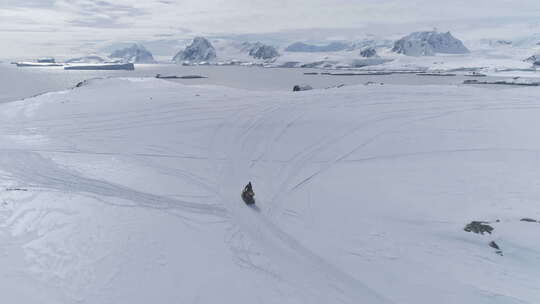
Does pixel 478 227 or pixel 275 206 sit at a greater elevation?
pixel 478 227

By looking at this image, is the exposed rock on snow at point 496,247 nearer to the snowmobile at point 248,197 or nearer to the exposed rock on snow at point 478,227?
the exposed rock on snow at point 478,227

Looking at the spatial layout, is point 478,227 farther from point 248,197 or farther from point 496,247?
point 248,197

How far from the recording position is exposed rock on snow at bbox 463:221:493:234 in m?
15.6

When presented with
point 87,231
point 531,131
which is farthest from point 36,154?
point 531,131

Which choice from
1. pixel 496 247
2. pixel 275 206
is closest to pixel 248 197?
pixel 275 206

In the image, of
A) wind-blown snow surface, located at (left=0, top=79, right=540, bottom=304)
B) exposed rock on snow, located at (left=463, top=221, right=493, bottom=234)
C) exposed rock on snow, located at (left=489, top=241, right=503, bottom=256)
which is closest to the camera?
wind-blown snow surface, located at (left=0, top=79, right=540, bottom=304)

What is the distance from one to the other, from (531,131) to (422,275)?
2233 cm

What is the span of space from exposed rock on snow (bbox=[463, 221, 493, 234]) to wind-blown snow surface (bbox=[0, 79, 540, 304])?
324 millimetres

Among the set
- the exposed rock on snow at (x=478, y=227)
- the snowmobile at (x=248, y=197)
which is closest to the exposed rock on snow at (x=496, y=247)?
the exposed rock on snow at (x=478, y=227)

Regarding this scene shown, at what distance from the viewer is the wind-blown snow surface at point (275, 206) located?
13305mm

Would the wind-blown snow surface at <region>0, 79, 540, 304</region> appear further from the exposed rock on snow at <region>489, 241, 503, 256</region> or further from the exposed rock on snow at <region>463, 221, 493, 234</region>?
the exposed rock on snow at <region>463, 221, 493, 234</region>

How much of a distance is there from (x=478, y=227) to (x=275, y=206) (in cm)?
902

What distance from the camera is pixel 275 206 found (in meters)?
19.7

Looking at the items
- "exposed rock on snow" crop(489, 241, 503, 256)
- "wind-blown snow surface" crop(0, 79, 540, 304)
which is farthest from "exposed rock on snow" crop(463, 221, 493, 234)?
"exposed rock on snow" crop(489, 241, 503, 256)
